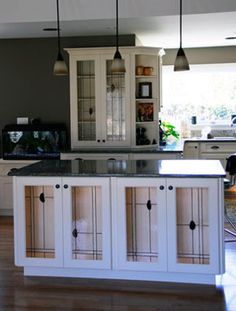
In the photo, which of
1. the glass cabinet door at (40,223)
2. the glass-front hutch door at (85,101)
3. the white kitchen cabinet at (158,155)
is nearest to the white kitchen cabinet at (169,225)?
the glass cabinet door at (40,223)

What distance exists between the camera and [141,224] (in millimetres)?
3918

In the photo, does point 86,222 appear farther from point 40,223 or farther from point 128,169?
point 128,169

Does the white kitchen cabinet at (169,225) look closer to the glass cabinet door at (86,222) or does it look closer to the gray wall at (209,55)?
the glass cabinet door at (86,222)

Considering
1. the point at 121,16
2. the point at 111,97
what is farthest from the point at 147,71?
the point at 121,16

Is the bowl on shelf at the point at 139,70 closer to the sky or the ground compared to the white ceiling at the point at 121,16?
closer to the ground

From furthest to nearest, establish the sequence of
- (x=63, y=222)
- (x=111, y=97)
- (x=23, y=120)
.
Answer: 1. (x=23, y=120)
2. (x=111, y=97)
3. (x=63, y=222)

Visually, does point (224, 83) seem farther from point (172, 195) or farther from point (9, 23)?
point (172, 195)

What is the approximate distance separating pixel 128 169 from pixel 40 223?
87 cm

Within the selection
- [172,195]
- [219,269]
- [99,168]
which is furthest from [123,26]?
[219,269]

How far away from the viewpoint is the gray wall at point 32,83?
638 centimetres

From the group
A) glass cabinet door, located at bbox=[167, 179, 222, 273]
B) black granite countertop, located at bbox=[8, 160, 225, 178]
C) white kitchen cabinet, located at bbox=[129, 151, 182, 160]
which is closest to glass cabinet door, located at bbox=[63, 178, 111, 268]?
black granite countertop, located at bbox=[8, 160, 225, 178]

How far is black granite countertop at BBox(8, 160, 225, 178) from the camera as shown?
3.68 metres

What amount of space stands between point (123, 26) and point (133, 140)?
1.41m

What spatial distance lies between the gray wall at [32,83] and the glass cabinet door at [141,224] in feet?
9.17
